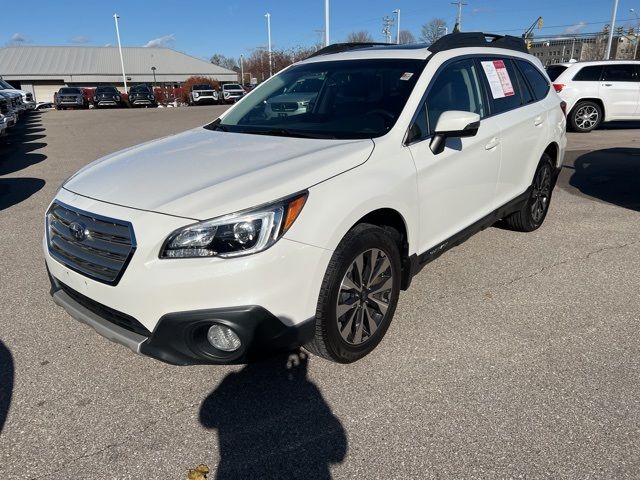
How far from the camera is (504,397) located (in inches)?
103

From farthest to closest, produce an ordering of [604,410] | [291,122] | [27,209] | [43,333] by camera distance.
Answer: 1. [27,209]
2. [291,122]
3. [43,333]
4. [604,410]

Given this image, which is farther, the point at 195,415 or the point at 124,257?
the point at 195,415

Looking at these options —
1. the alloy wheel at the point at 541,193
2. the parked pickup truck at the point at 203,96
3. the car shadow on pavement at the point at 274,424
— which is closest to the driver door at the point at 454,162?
the alloy wheel at the point at 541,193

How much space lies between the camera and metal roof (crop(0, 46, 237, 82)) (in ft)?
206

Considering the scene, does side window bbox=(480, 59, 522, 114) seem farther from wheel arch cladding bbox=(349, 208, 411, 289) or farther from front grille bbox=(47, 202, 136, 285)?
front grille bbox=(47, 202, 136, 285)

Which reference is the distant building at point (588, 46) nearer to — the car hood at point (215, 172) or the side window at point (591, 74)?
the side window at point (591, 74)

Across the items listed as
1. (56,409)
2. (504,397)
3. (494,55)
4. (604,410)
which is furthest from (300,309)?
(494,55)

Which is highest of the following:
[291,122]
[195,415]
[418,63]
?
[418,63]

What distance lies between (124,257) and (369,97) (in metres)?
1.94

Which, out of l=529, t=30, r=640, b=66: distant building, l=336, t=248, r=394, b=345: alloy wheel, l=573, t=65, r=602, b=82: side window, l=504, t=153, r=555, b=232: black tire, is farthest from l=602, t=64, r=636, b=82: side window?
l=529, t=30, r=640, b=66: distant building

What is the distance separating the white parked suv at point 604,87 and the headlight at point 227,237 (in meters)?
12.9

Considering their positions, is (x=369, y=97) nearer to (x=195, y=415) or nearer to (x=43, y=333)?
(x=195, y=415)

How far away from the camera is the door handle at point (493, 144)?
149 inches

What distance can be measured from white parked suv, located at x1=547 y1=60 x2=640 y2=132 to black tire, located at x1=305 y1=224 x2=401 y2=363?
1208cm
